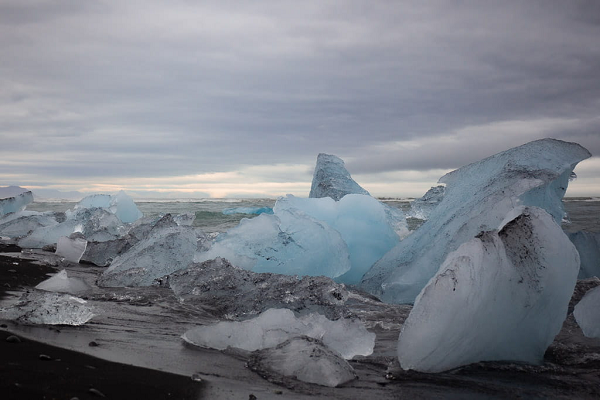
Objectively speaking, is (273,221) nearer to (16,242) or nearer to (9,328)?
(9,328)

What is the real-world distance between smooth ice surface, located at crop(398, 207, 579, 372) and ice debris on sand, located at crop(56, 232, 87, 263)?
5519 millimetres

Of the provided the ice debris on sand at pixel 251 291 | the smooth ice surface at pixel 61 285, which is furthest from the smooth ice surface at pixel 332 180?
the smooth ice surface at pixel 61 285

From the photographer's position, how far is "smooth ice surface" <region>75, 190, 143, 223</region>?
13.4 m

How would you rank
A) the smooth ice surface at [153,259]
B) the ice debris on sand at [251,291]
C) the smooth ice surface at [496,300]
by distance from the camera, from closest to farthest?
the smooth ice surface at [496,300], the ice debris on sand at [251,291], the smooth ice surface at [153,259]

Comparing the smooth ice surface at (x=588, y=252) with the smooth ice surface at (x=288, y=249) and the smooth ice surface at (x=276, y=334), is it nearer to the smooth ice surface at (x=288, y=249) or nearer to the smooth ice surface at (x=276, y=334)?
the smooth ice surface at (x=288, y=249)

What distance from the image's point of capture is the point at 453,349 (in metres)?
2.45

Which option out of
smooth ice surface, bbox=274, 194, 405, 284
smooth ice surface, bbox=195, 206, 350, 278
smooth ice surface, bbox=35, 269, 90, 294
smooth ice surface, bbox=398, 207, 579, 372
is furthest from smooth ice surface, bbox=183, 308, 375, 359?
smooth ice surface, bbox=274, 194, 405, 284

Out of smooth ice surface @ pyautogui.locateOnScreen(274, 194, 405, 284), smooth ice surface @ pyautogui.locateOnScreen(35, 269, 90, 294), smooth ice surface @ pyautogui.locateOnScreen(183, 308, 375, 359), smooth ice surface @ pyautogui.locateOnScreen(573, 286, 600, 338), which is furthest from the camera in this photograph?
smooth ice surface @ pyautogui.locateOnScreen(274, 194, 405, 284)

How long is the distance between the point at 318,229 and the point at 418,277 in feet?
4.39

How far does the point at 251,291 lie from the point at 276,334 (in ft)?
5.13

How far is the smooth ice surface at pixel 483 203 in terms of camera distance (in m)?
4.31

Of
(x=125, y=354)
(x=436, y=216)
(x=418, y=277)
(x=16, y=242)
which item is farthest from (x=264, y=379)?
(x=16, y=242)

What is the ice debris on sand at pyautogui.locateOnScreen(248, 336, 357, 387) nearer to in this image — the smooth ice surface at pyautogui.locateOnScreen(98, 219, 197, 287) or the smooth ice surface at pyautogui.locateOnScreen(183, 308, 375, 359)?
the smooth ice surface at pyautogui.locateOnScreen(183, 308, 375, 359)

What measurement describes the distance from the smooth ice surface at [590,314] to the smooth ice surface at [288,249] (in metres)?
2.48
